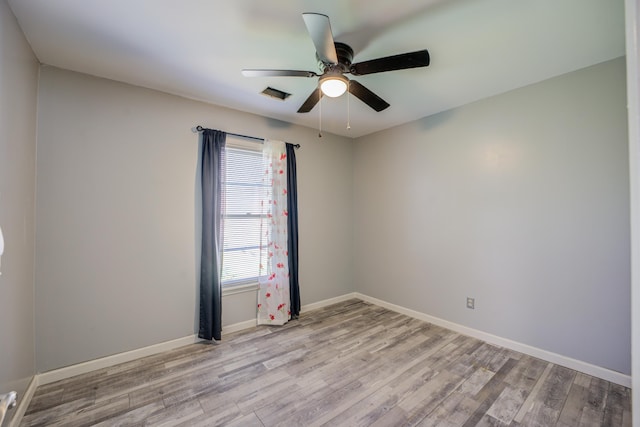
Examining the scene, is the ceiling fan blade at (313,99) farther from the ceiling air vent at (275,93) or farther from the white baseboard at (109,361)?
the white baseboard at (109,361)

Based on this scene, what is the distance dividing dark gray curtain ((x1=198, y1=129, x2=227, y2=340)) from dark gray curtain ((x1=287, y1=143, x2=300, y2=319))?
91 centimetres

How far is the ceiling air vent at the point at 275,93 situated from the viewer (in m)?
2.66

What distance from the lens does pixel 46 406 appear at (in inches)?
75.6

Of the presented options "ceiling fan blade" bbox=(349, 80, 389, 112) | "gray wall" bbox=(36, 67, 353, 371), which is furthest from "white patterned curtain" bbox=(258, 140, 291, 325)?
"ceiling fan blade" bbox=(349, 80, 389, 112)

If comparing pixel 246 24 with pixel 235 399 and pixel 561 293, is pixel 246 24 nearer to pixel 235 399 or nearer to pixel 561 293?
pixel 235 399

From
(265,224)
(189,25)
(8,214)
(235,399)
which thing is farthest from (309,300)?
(189,25)

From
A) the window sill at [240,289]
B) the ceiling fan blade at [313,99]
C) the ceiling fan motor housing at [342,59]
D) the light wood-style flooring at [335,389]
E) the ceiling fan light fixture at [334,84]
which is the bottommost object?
the light wood-style flooring at [335,389]

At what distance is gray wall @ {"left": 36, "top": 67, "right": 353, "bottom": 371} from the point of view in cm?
221

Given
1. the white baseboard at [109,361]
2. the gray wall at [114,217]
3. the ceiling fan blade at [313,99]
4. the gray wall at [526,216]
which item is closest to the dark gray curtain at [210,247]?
the gray wall at [114,217]

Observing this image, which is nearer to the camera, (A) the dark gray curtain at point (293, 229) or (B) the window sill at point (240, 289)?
(B) the window sill at point (240, 289)

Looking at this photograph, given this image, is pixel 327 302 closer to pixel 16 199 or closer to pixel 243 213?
pixel 243 213

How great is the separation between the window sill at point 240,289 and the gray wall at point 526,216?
1872 millimetres

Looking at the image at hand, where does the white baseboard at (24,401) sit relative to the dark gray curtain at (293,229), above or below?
below

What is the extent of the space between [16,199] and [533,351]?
4293 millimetres
